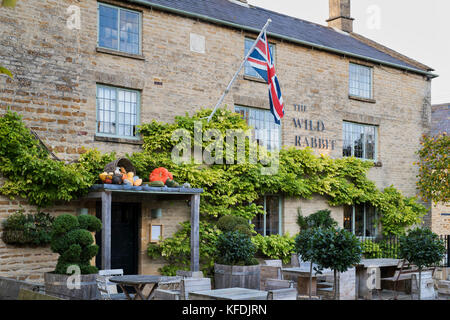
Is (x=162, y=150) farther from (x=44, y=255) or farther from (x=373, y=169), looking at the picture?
(x=373, y=169)

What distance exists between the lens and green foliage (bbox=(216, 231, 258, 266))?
12703 mm

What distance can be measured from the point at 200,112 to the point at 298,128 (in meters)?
3.86

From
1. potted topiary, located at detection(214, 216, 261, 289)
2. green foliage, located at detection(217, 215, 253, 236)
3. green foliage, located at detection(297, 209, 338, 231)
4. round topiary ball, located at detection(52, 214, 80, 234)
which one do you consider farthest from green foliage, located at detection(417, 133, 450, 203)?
round topiary ball, located at detection(52, 214, 80, 234)

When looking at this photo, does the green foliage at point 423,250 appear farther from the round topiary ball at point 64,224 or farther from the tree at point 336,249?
the round topiary ball at point 64,224

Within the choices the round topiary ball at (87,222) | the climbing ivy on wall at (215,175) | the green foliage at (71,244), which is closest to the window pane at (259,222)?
the climbing ivy on wall at (215,175)

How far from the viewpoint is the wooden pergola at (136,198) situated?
11.7 m

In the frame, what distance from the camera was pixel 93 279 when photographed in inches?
400

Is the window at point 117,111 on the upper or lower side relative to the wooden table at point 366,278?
upper

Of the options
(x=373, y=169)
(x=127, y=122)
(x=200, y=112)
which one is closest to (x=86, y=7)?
(x=127, y=122)

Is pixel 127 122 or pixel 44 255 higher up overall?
pixel 127 122

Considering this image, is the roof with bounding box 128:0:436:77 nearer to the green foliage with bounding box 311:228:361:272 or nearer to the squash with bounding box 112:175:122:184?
the squash with bounding box 112:175:122:184

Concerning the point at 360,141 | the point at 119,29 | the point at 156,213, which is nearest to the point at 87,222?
the point at 156,213

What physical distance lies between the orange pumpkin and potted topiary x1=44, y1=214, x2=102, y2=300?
318 centimetres

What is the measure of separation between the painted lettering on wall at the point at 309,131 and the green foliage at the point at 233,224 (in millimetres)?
4203
